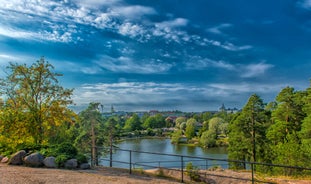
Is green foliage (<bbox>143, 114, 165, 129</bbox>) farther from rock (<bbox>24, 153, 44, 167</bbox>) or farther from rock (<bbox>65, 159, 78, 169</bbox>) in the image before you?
rock (<bbox>65, 159, 78, 169</bbox>)

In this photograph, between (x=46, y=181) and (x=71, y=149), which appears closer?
(x=46, y=181)

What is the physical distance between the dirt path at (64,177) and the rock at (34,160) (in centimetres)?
51

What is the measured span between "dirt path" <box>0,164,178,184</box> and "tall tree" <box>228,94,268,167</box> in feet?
65.1

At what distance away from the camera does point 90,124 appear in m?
33.2

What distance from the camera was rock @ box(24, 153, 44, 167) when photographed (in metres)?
10.2

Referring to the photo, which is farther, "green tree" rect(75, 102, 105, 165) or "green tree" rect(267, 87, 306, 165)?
"green tree" rect(75, 102, 105, 165)

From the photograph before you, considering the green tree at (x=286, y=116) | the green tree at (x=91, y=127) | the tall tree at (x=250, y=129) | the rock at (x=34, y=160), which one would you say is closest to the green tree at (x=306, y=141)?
the green tree at (x=286, y=116)

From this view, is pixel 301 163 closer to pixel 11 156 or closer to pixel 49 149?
pixel 49 149

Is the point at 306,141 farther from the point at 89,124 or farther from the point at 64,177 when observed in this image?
the point at 89,124

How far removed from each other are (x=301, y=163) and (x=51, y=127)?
16557 mm

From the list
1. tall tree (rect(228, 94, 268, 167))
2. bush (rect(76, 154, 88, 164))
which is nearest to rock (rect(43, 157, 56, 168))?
bush (rect(76, 154, 88, 164))

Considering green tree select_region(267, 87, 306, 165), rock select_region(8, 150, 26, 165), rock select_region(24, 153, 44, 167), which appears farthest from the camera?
green tree select_region(267, 87, 306, 165)

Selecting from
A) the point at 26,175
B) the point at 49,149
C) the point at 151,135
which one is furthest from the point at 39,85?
the point at 151,135

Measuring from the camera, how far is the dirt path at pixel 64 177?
7.75 m
